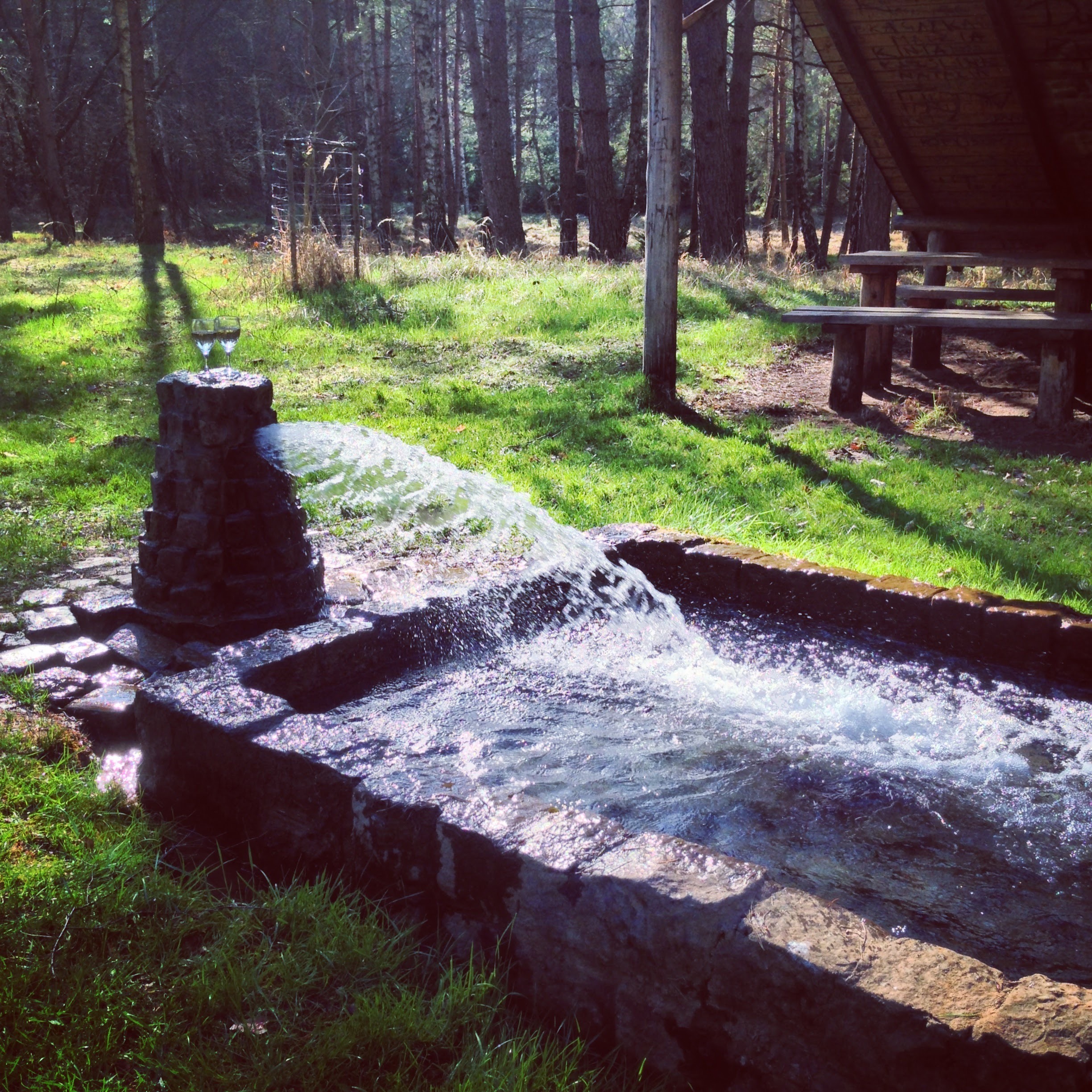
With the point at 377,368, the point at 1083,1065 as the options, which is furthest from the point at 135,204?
the point at 1083,1065

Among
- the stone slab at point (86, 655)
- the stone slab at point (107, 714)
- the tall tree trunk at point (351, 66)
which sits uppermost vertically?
the tall tree trunk at point (351, 66)

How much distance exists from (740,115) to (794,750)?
15.0 meters

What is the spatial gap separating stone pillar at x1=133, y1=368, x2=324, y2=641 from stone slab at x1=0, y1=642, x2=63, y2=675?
1.21ft

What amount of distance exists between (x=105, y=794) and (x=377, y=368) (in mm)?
6174

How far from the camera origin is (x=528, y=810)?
2.23 metres

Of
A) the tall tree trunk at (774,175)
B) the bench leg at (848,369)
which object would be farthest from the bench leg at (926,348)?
the tall tree trunk at (774,175)

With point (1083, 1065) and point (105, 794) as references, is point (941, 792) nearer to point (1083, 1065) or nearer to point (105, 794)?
point (1083, 1065)

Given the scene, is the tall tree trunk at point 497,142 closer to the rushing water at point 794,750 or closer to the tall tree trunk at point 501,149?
the tall tree trunk at point 501,149

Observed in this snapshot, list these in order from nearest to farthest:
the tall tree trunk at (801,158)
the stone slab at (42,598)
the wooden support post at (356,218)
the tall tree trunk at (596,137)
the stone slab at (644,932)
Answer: the stone slab at (644,932), the stone slab at (42,598), the wooden support post at (356,218), the tall tree trunk at (596,137), the tall tree trunk at (801,158)

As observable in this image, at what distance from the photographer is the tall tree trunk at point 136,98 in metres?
15.4

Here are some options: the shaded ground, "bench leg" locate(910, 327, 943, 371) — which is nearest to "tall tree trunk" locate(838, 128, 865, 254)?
the shaded ground

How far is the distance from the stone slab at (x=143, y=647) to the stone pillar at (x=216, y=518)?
0.08m

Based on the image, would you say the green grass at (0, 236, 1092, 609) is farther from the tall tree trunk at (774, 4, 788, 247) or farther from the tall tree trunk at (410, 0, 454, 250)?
the tall tree trunk at (774, 4, 788, 247)

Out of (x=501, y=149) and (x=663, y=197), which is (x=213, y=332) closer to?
(x=663, y=197)
